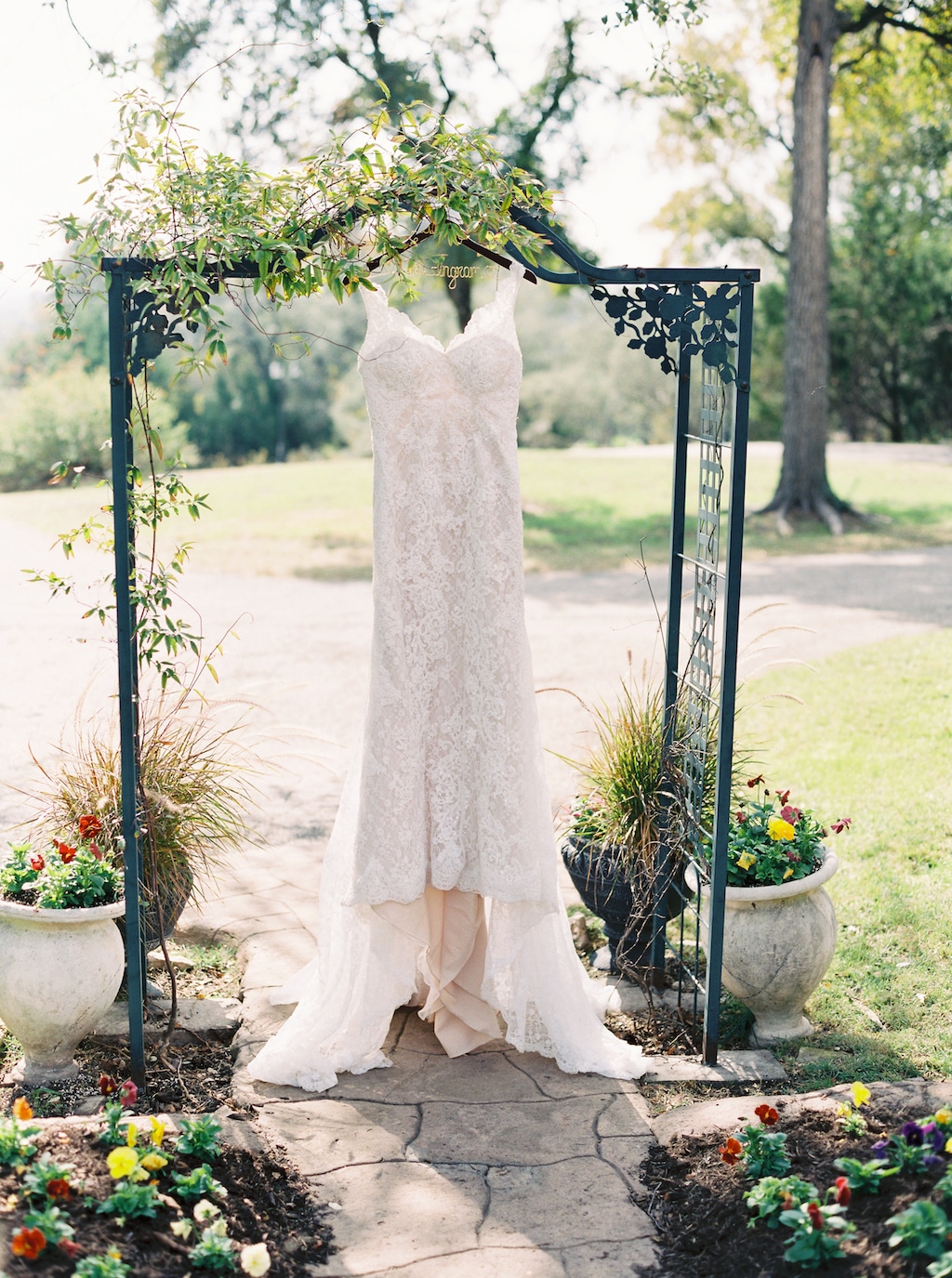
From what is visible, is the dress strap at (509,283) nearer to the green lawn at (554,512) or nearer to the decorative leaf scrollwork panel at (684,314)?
the decorative leaf scrollwork panel at (684,314)

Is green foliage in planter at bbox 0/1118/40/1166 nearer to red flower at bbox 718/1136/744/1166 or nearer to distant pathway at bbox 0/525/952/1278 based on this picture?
distant pathway at bbox 0/525/952/1278

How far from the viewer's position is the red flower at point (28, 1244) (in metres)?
2.17

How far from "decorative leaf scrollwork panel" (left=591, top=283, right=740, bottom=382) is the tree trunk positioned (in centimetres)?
1040

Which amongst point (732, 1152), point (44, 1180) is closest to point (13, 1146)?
point (44, 1180)

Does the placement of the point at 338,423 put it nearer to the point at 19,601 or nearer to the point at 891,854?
the point at 19,601

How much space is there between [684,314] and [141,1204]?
253 cm

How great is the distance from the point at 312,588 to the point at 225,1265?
9.34 m

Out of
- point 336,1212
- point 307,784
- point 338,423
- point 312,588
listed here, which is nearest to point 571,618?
point 312,588

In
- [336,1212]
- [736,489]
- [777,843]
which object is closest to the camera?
[336,1212]

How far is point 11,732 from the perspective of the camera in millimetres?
6898

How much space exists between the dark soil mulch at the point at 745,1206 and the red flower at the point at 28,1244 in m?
1.31

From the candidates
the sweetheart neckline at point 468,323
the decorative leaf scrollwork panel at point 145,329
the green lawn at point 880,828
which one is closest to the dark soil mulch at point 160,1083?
the green lawn at point 880,828

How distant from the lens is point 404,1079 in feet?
11.3

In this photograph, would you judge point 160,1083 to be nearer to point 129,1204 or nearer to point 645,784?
point 129,1204
